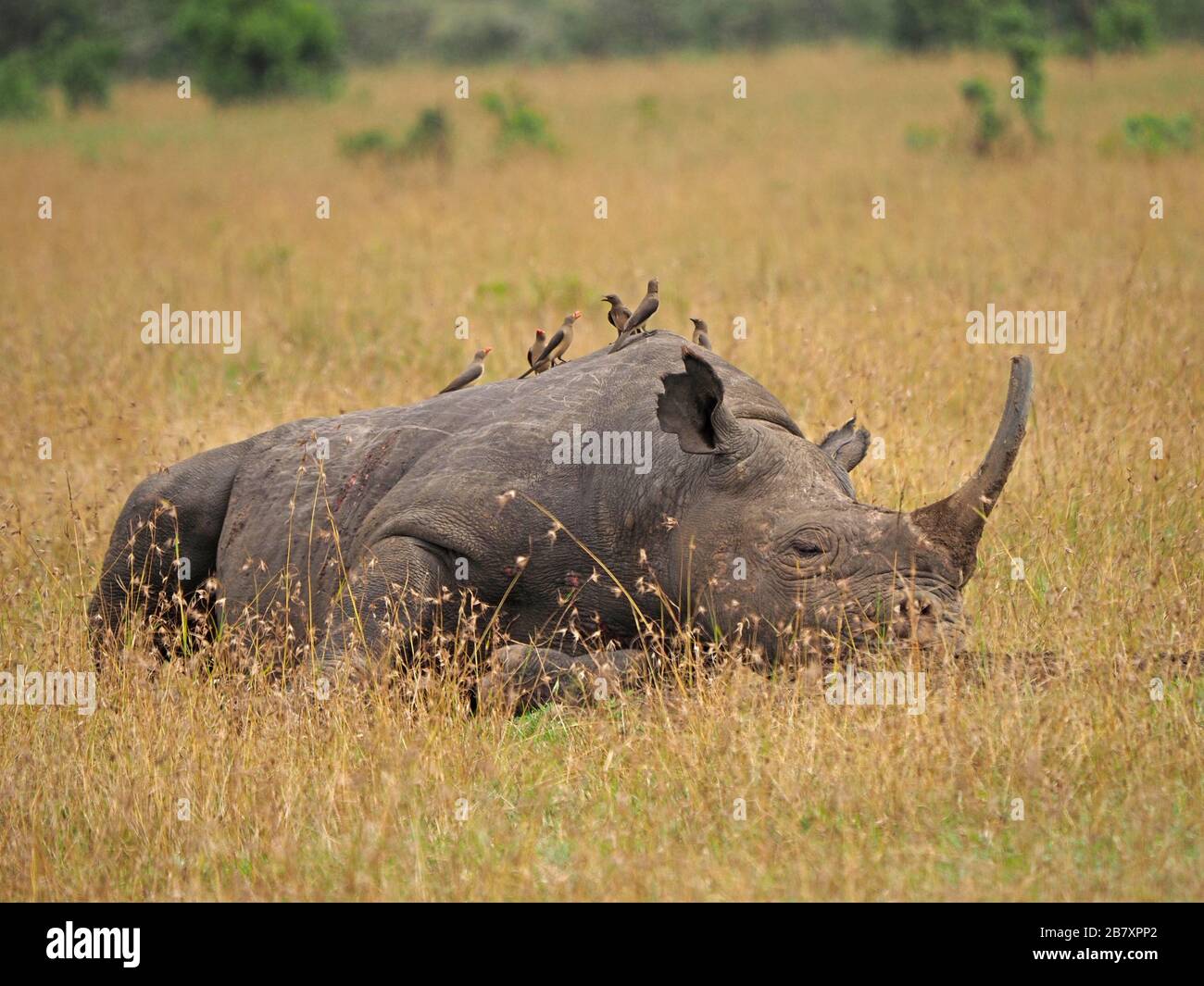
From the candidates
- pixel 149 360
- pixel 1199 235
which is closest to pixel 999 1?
pixel 1199 235

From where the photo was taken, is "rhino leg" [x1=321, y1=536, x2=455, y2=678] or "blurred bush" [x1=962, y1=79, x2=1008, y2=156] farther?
"blurred bush" [x1=962, y1=79, x2=1008, y2=156]

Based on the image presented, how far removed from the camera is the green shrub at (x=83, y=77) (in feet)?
105

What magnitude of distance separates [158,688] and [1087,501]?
13.9ft

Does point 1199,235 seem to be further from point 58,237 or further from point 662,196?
point 58,237

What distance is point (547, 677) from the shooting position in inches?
234

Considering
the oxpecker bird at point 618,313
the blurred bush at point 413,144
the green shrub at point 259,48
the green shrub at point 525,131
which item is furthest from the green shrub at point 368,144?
the oxpecker bird at point 618,313

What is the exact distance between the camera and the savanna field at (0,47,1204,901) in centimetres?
481

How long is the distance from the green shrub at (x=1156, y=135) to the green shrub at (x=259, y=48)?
639 inches

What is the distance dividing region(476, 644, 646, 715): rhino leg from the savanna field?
0.33 ft

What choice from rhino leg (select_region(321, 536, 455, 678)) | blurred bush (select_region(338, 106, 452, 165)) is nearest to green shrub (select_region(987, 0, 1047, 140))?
blurred bush (select_region(338, 106, 452, 165))

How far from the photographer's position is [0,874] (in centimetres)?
485

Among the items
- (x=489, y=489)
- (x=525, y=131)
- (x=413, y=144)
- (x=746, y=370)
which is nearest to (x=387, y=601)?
(x=489, y=489)

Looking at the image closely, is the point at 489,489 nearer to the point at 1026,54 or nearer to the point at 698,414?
the point at 698,414

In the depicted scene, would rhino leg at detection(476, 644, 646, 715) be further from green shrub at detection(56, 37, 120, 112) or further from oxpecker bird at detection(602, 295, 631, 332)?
green shrub at detection(56, 37, 120, 112)
